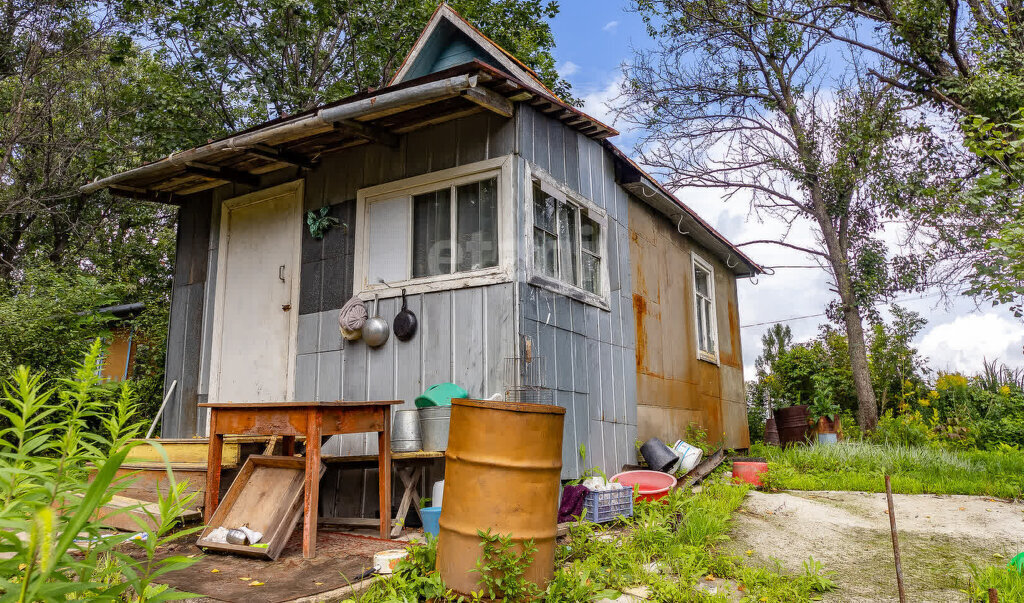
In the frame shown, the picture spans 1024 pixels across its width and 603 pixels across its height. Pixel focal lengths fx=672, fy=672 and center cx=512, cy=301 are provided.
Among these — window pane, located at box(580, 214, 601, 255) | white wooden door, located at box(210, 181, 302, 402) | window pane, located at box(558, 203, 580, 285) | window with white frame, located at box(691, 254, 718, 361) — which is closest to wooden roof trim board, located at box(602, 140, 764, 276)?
window with white frame, located at box(691, 254, 718, 361)

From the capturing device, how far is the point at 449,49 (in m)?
7.16

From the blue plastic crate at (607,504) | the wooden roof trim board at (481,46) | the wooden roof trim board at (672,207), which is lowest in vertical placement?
the blue plastic crate at (607,504)

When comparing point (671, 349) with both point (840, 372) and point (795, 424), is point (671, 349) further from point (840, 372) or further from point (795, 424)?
point (840, 372)

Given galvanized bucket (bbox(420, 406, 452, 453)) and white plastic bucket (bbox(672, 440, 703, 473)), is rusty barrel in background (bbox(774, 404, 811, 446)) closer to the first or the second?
white plastic bucket (bbox(672, 440, 703, 473))

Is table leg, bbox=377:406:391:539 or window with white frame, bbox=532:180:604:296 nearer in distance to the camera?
table leg, bbox=377:406:391:539

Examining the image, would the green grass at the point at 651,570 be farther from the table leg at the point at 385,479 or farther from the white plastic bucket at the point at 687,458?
the white plastic bucket at the point at 687,458

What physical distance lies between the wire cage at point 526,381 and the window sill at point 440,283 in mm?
644

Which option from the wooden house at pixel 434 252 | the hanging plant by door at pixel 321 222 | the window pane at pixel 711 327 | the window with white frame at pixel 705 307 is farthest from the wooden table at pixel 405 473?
the window pane at pixel 711 327

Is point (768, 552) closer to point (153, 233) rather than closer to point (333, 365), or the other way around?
point (333, 365)

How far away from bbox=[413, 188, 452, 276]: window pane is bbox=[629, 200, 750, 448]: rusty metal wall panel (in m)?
2.44

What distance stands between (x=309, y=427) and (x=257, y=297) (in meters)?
3.08

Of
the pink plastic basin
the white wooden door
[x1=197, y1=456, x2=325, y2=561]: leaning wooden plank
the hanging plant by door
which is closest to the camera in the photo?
[x1=197, y1=456, x2=325, y2=561]: leaning wooden plank

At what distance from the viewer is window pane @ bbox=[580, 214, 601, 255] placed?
6.43 meters

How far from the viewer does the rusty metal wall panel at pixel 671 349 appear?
287 inches
